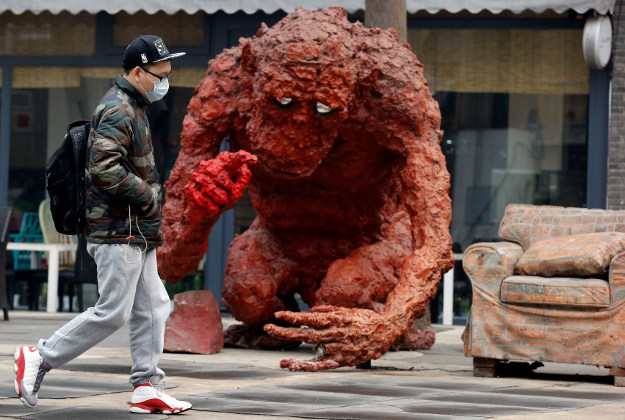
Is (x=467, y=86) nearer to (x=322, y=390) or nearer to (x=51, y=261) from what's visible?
(x=51, y=261)

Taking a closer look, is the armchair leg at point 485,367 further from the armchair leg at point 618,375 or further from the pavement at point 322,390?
the armchair leg at point 618,375

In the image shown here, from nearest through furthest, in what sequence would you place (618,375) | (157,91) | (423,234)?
(157,91), (618,375), (423,234)

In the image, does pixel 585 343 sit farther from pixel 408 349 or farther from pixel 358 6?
pixel 358 6

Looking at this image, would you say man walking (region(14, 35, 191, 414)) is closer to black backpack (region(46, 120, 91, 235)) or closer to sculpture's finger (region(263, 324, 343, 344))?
black backpack (region(46, 120, 91, 235))

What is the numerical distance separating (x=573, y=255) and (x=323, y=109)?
1504 mm

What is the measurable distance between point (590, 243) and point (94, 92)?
679 cm

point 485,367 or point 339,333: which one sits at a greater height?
point 339,333

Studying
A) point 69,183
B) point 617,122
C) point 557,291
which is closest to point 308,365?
point 557,291

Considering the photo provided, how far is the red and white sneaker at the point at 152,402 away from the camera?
4.16 meters

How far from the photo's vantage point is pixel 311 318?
5477mm

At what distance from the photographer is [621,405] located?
15.5 ft

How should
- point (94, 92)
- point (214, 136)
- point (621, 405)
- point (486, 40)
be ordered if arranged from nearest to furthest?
point (621, 405)
point (214, 136)
point (486, 40)
point (94, 92)

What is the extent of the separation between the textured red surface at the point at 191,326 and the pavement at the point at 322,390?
80mm

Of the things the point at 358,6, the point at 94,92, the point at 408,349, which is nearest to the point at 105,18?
the point at 94,92
